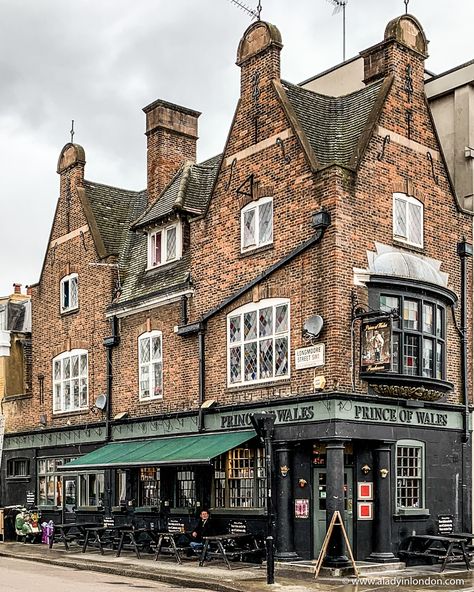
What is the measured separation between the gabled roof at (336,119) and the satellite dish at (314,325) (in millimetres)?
3462

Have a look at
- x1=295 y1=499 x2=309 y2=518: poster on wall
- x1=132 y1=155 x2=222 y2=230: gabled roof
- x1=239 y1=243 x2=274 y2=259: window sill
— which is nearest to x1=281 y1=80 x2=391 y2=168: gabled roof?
x1=239 y1=243 x2=274 y2=259: window sill

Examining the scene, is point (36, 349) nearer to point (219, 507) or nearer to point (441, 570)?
point (219, 507)

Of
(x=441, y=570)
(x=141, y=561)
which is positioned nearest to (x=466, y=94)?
(x=441, y=570)

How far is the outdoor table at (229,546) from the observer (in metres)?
21.7

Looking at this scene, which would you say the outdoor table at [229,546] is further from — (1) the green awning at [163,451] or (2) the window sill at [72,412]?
(2) the window sill at [72,412]

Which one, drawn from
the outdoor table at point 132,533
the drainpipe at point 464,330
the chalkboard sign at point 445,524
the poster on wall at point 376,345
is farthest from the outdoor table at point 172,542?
the drainpipe at point 464,330

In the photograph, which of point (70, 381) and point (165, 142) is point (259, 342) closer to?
point (70, 381)

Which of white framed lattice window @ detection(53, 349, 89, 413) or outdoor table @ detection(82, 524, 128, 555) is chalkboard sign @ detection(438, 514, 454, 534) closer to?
outdoor table @ detection(82, 524, 128, 555)

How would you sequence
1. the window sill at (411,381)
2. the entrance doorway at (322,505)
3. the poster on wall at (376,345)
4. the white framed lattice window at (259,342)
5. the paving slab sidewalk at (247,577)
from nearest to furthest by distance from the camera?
1. the paving slab sidewalk at (247,577)
2. the poster on wall at (376,345)
3. the window sill at (411,381)
4. the entrance doorway at (322,505)
5. the white framed lattice window at (259,342)

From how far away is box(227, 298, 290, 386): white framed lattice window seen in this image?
22.6 meters

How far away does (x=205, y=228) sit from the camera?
25.6 metres

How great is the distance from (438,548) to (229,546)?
475cm

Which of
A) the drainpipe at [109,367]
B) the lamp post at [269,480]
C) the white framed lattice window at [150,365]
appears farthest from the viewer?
the drainpipe at [109,367]

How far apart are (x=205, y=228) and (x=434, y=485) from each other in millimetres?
8645
